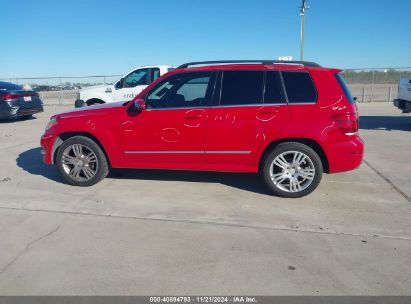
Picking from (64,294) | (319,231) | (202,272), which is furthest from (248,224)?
(64,294)

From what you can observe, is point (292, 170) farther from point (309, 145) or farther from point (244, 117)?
point (244, 117)

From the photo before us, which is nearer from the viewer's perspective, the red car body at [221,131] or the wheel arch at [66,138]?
the red car body at [221,131]

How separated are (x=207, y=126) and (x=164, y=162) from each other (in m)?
0.87

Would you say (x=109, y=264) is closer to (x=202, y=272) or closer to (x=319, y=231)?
(x=202, y=272)

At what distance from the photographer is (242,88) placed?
480 cm

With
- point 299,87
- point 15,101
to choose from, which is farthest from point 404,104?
point 15,101

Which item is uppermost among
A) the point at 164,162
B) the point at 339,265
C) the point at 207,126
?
the point at 207,126

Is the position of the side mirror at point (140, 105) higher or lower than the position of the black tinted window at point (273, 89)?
lower

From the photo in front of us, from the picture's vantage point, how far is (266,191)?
5027 mm

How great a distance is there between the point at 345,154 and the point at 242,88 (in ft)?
5.34

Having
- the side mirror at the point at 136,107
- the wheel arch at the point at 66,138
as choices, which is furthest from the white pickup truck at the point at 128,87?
the side mirror at the point at 136,107

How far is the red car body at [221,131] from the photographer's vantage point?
4.55 meters

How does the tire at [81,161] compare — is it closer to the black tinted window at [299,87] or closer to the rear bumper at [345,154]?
the black tinted window at [299,87]

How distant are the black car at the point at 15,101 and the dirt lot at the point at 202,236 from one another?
7388mm
